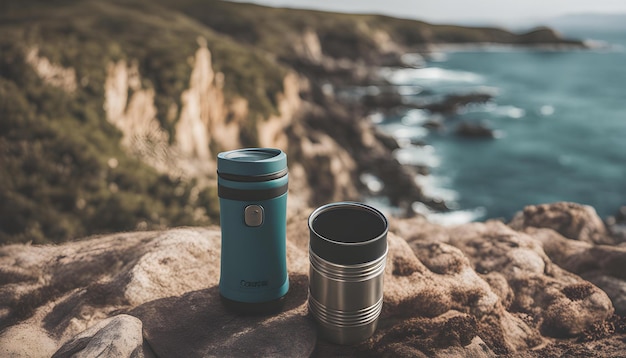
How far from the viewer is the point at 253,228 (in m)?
4.49

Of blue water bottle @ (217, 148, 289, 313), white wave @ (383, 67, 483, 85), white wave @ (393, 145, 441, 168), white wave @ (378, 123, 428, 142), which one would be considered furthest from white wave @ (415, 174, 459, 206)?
white wave @ (383, 67, 483, 85)

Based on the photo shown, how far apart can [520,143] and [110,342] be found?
47.1 metres

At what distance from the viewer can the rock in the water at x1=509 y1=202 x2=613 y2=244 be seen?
7.98m

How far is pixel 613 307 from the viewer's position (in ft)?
17.5

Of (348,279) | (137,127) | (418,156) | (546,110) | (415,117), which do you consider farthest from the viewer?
(546,110)

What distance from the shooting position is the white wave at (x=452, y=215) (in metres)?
30.0

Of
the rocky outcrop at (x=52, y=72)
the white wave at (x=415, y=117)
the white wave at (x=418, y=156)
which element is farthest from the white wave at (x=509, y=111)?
the rocky outcrop at (x=52, y=72)

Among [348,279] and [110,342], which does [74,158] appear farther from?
[348,279]

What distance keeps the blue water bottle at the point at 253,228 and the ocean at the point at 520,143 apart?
27.0 m

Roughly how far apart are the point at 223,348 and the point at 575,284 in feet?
13.8

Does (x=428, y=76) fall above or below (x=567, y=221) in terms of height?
below

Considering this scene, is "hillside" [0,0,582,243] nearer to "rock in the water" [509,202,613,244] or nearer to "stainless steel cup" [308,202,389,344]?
"stainless steel cup" [308,202,389,344]

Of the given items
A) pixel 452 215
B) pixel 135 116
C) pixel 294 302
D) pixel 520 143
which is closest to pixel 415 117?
pixel 520 143

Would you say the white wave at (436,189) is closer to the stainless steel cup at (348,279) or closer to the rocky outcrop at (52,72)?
the rocky outcrop at (52,72)
